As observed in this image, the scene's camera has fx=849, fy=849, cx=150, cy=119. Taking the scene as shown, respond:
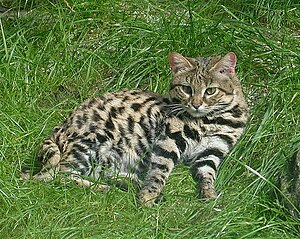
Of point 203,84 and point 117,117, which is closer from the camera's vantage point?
point 203,84

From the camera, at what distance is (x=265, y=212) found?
516 centimetres

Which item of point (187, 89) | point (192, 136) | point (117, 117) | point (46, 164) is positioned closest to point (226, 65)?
point (187, 89)

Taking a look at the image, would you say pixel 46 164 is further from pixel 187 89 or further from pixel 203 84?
pixel 203 84

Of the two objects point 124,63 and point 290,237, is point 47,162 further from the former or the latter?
point 290,237

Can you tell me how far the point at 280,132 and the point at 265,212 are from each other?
89cm

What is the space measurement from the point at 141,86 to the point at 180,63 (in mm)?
712

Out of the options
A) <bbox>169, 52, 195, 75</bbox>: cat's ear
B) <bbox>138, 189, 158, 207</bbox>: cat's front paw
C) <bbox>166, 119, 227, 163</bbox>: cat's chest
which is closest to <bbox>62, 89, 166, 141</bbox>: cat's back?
<bbox>166, 119, 227, 163</bbox>: cat's chest

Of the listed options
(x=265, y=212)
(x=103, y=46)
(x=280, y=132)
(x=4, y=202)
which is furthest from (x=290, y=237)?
(x=103, y=46)

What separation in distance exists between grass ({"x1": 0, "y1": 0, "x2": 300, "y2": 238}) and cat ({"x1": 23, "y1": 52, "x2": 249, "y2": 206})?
0.45ft

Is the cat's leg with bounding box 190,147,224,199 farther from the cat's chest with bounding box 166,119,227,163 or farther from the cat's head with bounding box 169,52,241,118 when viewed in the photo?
the cat's head with bounding box 169,52,241,118

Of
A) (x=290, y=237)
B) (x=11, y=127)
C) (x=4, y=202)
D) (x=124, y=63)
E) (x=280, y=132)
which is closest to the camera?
(x=290, y=237)

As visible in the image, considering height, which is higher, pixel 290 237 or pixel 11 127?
pixel 290 237

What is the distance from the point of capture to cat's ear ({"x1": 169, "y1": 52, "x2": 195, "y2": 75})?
634 cm

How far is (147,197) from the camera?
5.70m
